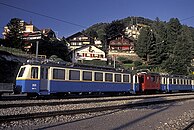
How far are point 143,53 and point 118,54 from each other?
7998mm

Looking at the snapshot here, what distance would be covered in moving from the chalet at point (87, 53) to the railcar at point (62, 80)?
4210 cm

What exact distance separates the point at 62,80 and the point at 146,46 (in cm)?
5827

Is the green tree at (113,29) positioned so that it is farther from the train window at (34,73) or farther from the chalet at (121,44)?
the train window at (34,73)

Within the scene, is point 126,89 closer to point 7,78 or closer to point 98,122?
point 7,78

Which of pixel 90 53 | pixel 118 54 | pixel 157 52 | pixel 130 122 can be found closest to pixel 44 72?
pixel 130 122

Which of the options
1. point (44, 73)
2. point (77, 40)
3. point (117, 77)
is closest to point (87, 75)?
point (44, 73)

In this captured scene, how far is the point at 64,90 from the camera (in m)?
21.5

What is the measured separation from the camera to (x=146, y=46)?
76.4 meters

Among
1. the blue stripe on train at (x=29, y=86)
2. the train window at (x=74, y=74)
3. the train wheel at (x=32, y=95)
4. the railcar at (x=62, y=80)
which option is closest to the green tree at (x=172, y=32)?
the railcar at (x=62, y=80)

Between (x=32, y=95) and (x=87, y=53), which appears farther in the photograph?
(x=87, y=53)

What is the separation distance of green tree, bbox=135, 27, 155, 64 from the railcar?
48376 mm

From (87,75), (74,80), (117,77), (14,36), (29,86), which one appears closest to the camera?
(29,86)

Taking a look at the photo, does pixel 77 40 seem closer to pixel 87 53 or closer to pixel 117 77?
pixel 87 53

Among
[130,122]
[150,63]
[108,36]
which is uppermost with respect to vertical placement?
[108,36]
